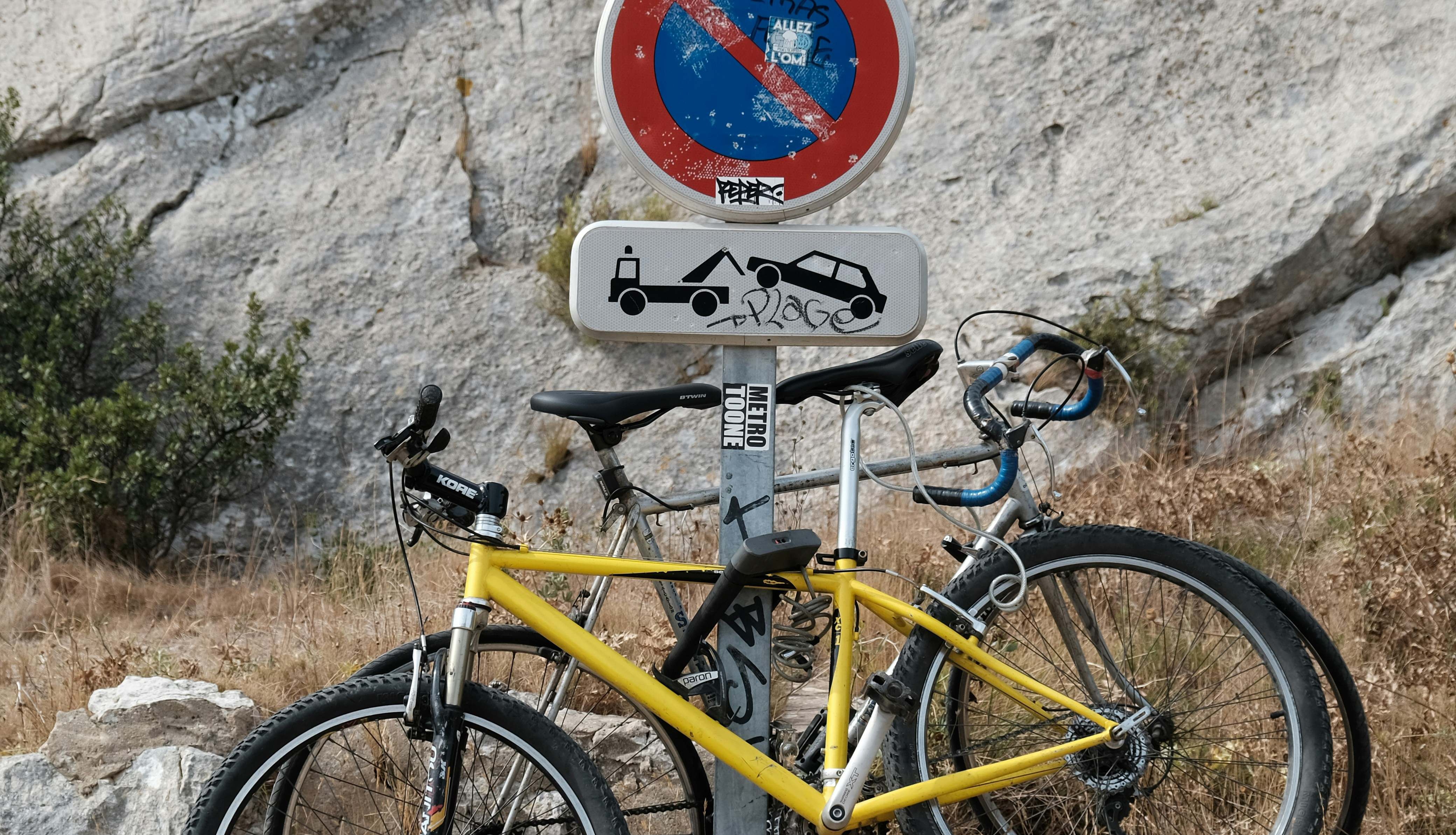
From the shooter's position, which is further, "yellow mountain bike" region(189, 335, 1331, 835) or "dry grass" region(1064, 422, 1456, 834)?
"dry grass" region(1064, 422, 1456, 834)

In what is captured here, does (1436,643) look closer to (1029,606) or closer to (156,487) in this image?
(1029,606)

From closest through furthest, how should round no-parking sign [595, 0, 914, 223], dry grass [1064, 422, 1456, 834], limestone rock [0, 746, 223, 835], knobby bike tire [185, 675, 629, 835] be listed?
knobby bike tire [185, 675, 629, 835] → round no-parking sign [595, 0, 914, 223] → limestone rock [0, 746, 223, 835] → dry grass [1064, 422, 1456, 834]

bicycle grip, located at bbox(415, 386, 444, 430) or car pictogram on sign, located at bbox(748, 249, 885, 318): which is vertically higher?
car pictogram on sign, located at bbox(748, 249, 885, 318)

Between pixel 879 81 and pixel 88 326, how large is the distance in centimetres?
567

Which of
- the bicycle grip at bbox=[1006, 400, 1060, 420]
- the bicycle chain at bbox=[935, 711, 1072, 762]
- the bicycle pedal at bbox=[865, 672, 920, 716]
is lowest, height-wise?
the bicycle chain at bbox=[935, 711, 1072, 762]

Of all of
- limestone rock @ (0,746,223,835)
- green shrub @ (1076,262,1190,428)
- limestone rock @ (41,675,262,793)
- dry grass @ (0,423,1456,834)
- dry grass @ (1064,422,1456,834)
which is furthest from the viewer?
green shrub @ (1076,262,1190,428)

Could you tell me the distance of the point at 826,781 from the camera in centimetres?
214

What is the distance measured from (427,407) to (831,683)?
0.99 metres

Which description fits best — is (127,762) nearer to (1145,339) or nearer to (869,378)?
(869,378)

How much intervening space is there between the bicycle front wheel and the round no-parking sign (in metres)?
0.96

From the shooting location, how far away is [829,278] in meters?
2.26

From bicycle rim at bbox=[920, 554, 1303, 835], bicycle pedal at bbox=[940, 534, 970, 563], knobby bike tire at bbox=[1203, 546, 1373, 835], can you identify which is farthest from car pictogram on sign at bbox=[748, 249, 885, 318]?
knobby bike tire at bbox=[1203, 546, 1373, 835]

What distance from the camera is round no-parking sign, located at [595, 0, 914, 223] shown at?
2211 mm

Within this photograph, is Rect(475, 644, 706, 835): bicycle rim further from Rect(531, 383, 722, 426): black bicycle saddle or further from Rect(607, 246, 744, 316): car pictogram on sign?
Rect(607, 246, 744, 316): car pictogram on sign
